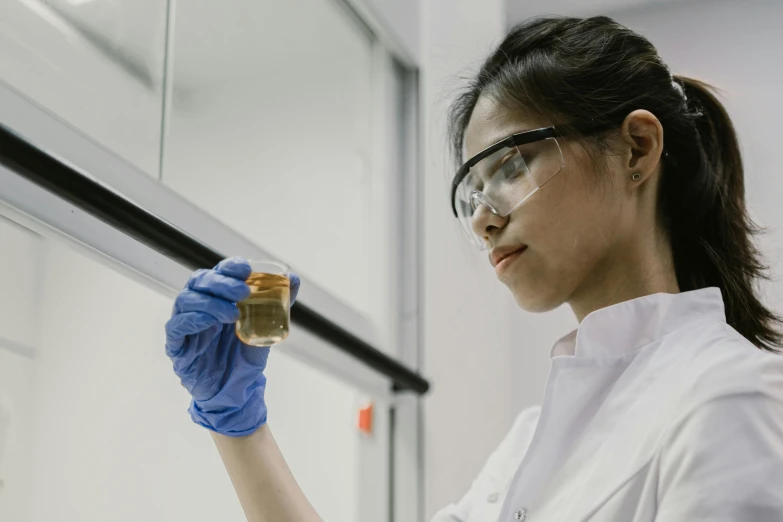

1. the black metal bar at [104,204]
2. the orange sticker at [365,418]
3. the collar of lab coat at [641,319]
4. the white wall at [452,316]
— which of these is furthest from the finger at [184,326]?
the white wall at [452,316]

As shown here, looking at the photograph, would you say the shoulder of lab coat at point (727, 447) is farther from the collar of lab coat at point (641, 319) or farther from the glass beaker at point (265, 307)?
the glass beaker at point (265, 307)

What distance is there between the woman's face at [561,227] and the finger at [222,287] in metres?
0.39

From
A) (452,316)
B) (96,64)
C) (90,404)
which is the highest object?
(96,64)

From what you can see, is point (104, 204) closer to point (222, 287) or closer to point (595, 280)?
point (222, 287)

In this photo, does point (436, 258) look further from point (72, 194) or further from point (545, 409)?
point (72, 194)

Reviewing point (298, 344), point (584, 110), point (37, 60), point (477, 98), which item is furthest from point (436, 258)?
point (37, 60)

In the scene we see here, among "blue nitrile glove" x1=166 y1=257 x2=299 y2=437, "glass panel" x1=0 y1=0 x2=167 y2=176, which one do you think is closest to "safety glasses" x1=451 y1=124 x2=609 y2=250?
"blue nitrile glove" x1=166 y1=257 x2=299 y2=437

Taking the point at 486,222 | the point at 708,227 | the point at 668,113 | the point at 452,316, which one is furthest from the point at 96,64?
the point at 452,316

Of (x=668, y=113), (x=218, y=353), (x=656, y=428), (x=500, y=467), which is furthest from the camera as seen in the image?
(x=500, y=467)

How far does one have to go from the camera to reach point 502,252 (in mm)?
1284

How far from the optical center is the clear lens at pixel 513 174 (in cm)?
124

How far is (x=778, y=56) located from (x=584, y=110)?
1686 mm

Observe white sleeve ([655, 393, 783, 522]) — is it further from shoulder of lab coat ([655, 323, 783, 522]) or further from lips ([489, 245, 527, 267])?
lips ([489, 245, 527, 267])

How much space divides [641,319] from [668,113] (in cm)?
34
